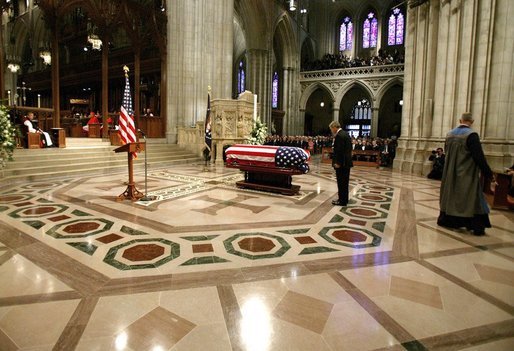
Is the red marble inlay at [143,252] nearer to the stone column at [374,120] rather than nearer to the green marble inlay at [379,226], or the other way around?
the green marble inlay at [379,226]

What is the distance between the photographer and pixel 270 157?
6.66 metres

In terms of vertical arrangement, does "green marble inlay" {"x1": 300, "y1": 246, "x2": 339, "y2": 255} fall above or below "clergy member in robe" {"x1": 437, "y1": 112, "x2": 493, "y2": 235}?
below

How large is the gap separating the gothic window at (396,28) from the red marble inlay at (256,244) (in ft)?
98.8

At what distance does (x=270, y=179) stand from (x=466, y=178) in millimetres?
3892

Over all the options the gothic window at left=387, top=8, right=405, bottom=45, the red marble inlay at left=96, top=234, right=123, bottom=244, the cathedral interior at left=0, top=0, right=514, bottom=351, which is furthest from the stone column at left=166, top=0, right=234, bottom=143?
the gothic window at left=387, top=8, right=405, bottom=45

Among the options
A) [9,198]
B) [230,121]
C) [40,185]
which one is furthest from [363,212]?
[230,121]

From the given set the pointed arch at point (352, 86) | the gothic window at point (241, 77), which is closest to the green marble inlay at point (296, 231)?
the pointed arch at point (352, 86)

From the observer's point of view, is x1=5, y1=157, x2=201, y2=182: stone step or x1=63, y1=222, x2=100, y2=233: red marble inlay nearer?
x1=63, y1=222, x2=100, y2=233: red marble inlay

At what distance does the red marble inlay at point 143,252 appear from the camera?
3.20 m

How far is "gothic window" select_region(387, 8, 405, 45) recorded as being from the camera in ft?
92.2

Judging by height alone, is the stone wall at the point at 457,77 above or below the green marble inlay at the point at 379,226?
above

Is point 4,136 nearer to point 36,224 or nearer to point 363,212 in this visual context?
point 36,224

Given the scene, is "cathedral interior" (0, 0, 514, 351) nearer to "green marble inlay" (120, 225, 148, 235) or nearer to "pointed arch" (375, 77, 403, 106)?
"green marble inlay" (120, 225, 148, 235)

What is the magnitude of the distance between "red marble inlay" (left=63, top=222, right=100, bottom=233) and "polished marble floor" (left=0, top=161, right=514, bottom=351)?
13 millimetres
